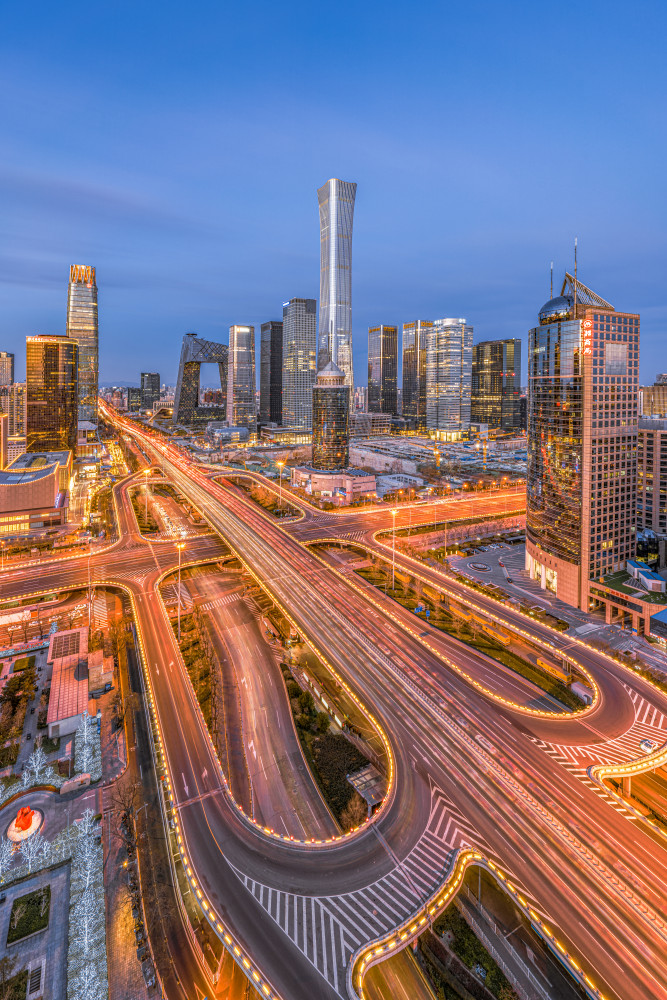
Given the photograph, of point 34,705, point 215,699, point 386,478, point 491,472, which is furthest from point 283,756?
point 491,472

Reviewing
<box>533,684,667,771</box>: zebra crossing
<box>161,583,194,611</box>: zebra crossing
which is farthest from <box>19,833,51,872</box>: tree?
<box>533,684,667,771</box>: zebra crossing

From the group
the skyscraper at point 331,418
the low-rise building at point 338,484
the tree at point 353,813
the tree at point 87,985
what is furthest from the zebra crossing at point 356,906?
the skyscraper at point 331,418

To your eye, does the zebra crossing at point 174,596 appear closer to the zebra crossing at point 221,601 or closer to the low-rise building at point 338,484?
the zebra crossing at point 221,601

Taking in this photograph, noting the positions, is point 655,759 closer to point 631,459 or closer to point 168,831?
point 168,831

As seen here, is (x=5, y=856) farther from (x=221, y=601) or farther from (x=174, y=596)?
(x=174, y=596)

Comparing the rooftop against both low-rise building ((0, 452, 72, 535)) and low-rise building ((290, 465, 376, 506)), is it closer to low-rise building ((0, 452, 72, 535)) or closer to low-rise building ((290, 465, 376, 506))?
low-rise building ((290, 465, 376, 506))

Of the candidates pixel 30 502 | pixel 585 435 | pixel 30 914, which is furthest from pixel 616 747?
pixel 30 502

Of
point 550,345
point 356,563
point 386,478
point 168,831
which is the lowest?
point 168,831
